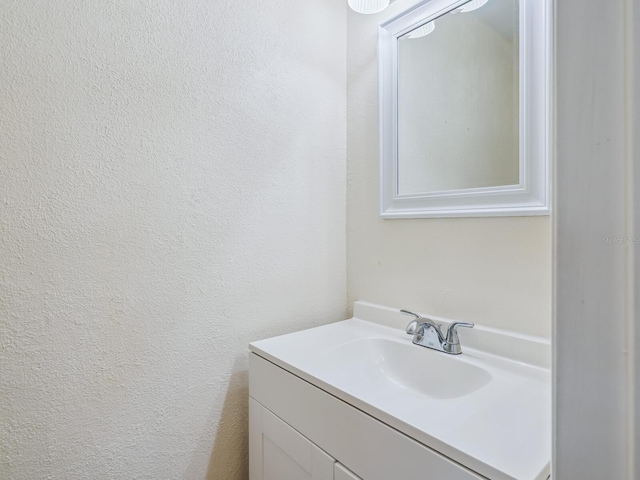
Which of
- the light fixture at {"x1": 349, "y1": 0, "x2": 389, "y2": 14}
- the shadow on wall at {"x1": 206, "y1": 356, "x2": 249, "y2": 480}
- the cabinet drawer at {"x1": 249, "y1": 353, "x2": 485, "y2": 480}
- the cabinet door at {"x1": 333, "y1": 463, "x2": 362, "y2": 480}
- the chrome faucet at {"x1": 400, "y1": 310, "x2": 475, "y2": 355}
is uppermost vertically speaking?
the light fixture at {"x1": 349, "y1": 0, "x2": 389, "y2": 14}

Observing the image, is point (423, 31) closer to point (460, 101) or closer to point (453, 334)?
point (460, 101)

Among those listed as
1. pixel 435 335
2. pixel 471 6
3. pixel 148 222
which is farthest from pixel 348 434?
pixel 471 6

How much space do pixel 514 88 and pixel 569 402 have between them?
2.90ft

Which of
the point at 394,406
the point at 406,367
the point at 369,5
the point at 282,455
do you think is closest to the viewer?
the point at 394,406

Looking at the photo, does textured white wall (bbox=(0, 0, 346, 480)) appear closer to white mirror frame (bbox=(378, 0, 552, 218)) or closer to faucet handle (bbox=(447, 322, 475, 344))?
white mirror frame (bbox=(378, 0, 552, 218))

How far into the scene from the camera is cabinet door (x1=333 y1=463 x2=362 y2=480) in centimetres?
69

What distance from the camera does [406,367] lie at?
99cm

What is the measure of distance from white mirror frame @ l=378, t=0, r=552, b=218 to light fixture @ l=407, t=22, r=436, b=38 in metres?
0.01

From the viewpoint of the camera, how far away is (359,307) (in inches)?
50.8

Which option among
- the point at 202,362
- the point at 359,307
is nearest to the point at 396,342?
the point at 359,307

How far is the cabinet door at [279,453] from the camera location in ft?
2.54

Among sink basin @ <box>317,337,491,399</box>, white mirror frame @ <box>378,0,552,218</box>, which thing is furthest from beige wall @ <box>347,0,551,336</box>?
sink basin @ <box>317,337,491,399</box>

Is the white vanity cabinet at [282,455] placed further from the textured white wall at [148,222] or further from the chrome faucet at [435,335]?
the chrome faucet at [435,335]

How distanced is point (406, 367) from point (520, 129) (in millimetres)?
710
